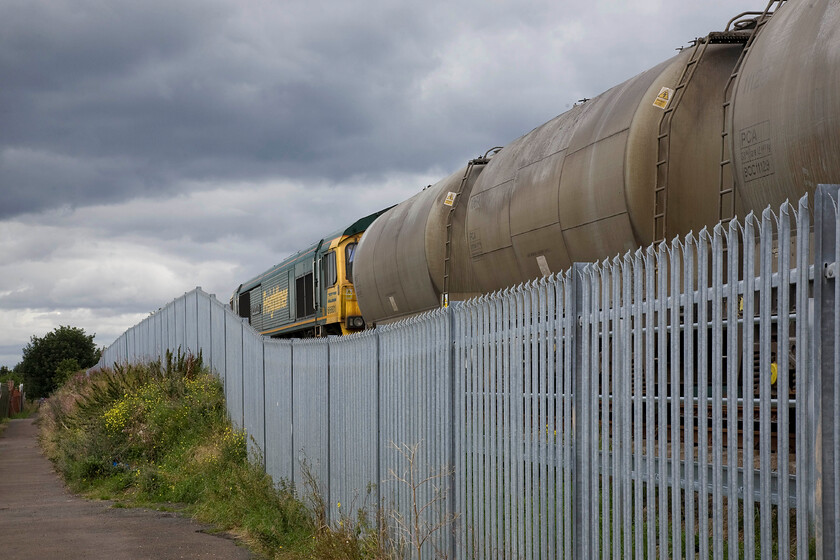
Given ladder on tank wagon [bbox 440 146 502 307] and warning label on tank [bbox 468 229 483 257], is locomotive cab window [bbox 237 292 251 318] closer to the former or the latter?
ladder on tank wagon [bbox 440 146 502 307]

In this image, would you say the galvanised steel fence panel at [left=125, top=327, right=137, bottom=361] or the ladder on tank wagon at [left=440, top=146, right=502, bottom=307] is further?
the galvanised steel fence panel at [left=125, top=327, right=137, bottom=361]

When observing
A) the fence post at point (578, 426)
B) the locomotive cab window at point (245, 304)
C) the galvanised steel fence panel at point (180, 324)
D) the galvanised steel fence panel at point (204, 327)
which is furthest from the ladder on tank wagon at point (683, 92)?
the locomotive cab window at point (245, 304)

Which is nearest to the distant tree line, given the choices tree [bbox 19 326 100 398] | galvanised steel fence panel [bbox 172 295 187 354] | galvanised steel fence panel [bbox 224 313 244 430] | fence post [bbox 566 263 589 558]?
tree [bbox 19 326 100 398]

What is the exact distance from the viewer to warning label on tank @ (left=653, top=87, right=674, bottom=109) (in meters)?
8.25

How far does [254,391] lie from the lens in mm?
12766

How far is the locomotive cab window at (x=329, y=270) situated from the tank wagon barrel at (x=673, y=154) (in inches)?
349

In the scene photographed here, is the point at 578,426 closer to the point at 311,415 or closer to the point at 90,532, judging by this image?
the point at 311,415

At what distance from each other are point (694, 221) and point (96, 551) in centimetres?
668

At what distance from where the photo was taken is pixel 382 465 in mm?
7652

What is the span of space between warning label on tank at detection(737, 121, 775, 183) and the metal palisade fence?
144 centimetres

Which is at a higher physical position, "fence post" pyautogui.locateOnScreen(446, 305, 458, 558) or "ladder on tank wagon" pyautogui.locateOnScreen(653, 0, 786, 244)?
"ladder on tank wagon" pyautogui.locateOnScreen(653, 0, 786, 244)

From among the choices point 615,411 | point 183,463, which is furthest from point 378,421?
point 183,463

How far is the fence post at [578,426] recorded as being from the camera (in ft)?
14.7

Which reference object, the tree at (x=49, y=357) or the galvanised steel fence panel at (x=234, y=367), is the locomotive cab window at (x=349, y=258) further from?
the tree at (x=49, y=357)
